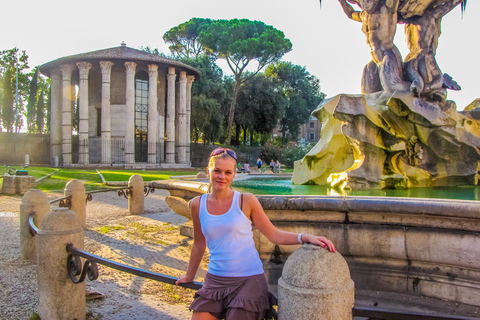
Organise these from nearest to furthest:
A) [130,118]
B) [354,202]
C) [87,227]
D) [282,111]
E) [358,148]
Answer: [354,202] → [358,148] → [87,227] → [130,118] → [282,111]

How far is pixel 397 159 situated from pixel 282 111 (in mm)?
37674

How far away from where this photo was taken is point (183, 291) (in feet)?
14.5

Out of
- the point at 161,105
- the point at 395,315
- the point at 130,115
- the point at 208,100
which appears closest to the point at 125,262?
the point at 395,315

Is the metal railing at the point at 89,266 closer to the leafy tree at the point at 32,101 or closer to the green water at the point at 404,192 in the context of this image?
the green water at the point at 404,192

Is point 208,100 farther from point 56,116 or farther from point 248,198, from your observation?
point 248,198

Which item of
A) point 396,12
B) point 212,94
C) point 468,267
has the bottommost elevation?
point 468,267

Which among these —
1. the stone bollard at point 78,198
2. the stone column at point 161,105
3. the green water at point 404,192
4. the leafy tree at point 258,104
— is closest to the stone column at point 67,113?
the stone column at point 161,105

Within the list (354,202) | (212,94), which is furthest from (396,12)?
(212,94)

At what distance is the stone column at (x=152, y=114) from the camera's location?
30828 mm

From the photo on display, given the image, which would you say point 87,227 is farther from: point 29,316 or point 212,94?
point 212,94

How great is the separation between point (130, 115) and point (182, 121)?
173 inches

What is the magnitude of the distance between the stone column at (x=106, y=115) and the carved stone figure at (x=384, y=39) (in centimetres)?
2616

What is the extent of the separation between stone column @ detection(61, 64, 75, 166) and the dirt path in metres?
22.2

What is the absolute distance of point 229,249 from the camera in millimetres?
2270
